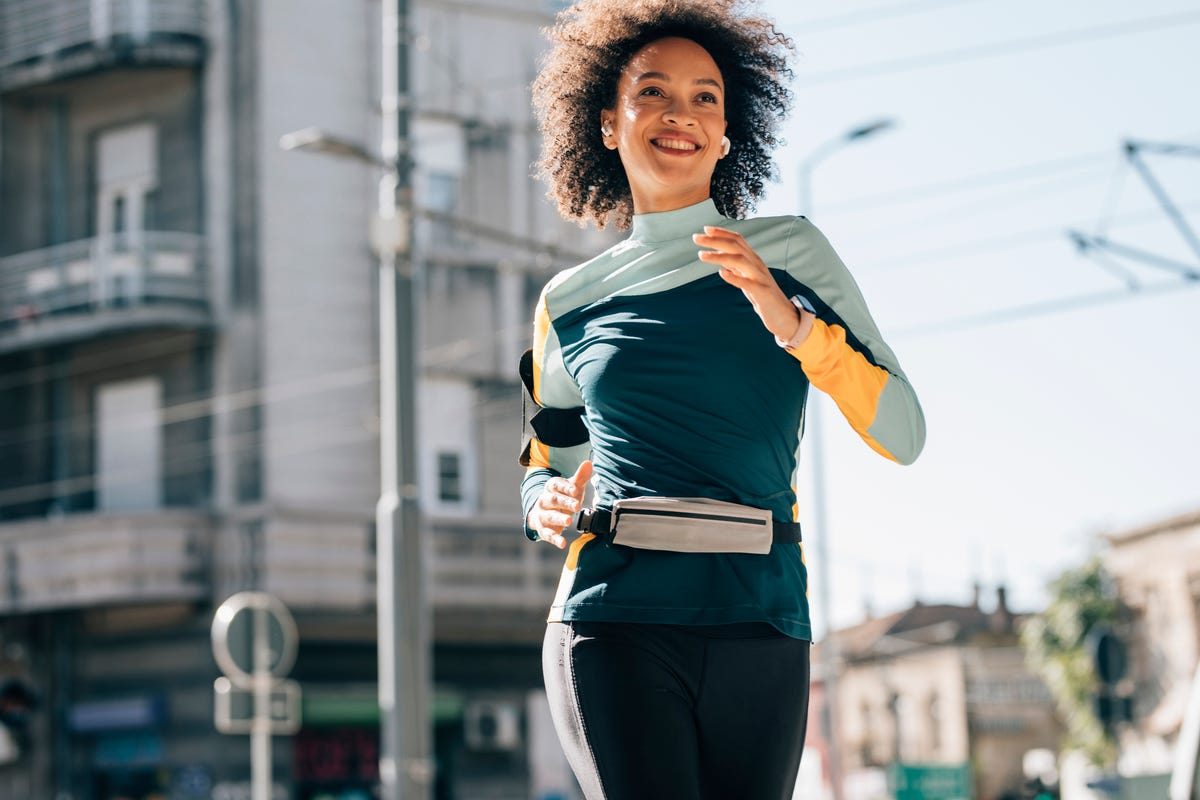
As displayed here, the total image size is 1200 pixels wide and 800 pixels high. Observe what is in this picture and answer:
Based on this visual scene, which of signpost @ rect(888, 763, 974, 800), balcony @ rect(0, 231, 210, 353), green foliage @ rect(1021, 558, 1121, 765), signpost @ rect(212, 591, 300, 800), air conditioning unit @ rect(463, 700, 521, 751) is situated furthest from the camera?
green foliage @ rect(1021, 558, 1121, 765)

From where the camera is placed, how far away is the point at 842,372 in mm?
2721

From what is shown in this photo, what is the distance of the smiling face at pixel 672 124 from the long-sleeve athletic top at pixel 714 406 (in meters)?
0.11

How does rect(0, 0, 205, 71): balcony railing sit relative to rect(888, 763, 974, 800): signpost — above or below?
above

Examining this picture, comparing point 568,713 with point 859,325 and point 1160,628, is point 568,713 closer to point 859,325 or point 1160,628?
point 859,325

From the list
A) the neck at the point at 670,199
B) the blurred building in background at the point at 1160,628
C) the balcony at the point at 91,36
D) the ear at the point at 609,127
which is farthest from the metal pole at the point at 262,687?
the blurred building in background at the point at 1160,628

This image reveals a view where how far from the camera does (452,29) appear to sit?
83.0 ft

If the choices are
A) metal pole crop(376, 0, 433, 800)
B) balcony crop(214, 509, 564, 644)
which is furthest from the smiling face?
balcony crop(214, 509, 564, 644)

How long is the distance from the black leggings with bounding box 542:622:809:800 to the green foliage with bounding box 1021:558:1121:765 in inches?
1671

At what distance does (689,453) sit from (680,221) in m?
0.43

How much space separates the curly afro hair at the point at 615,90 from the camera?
3148mm

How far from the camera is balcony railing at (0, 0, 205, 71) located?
23.7m

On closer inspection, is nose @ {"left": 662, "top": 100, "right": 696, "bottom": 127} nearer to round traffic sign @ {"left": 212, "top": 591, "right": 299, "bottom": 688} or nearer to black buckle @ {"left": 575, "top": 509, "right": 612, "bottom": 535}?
black buckle @ {"left": 575, "top": 509, "right": 612, "bottom": 535}

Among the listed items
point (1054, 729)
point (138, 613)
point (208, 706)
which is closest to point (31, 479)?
point (138, 613)

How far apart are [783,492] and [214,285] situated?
2106 centimetres
